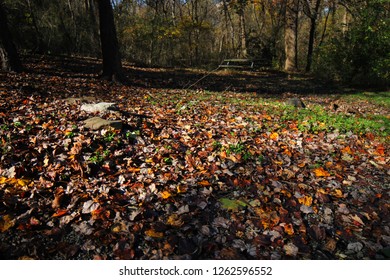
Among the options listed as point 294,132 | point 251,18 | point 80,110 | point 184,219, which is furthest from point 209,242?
point 251,18

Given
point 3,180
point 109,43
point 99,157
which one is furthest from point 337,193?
point 109,43

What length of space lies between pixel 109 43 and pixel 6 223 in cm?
748

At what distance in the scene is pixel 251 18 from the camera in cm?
3023

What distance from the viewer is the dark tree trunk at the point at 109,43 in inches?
331

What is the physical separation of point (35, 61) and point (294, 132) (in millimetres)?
10080

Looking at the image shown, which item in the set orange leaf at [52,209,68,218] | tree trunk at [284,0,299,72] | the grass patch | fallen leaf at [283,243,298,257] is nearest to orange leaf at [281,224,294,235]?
fallen leaf at [283,243,298,257]

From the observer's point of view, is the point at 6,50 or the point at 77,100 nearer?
the point at 77,100

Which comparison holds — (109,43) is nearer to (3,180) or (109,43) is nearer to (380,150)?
(3,180)

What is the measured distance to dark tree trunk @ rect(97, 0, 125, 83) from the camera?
331 inches

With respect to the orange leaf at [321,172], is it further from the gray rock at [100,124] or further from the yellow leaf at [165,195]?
the gray rock at [100,124]

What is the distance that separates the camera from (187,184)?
3.45 m

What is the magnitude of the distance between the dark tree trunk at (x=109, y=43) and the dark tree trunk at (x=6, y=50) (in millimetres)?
2524

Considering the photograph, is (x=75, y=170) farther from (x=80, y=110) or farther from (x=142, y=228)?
(x=80, y=110)

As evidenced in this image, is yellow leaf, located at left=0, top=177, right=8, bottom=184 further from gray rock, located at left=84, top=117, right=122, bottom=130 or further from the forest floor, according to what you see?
gray rock, located at left=84, top=117, right=122, bottom=130
